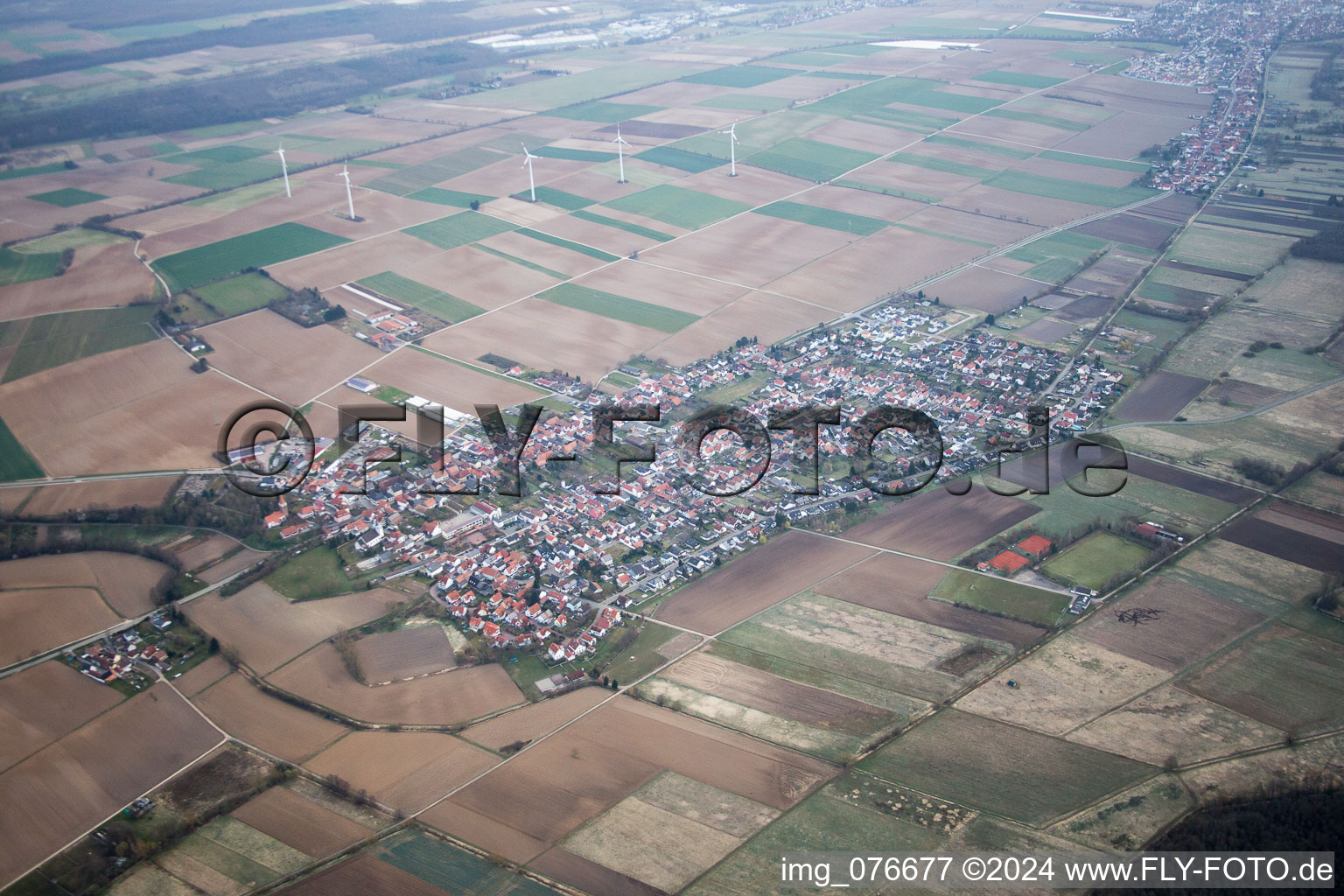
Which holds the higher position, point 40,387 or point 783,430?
point 40,387

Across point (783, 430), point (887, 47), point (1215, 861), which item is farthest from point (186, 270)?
point (887, 47)

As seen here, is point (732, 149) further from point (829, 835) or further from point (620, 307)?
point (829, 835)

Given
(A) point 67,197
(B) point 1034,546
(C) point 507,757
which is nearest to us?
(C) point 507,757

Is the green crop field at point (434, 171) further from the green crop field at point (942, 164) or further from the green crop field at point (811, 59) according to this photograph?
the green crop field at point (811, 59)

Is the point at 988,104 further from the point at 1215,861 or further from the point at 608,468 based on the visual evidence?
the point at 1215,861

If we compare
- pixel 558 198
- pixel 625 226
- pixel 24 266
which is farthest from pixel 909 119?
pixel 24 266
